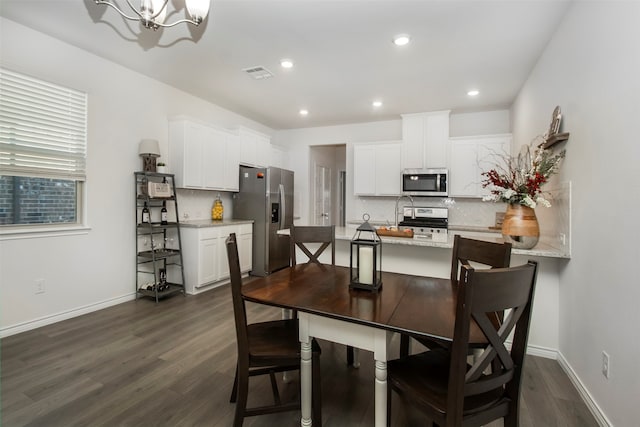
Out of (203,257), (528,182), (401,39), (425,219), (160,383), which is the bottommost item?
(160,383)

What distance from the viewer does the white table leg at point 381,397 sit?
123cm

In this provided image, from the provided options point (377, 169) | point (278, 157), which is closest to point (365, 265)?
point (377, 169)

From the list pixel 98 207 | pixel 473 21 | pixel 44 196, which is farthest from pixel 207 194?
pixel 473 21

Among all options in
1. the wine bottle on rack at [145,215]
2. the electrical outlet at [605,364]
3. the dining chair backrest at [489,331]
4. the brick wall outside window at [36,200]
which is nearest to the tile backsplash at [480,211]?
the electrical outlet at [605,364]

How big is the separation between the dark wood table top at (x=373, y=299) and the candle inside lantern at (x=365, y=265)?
0.07 metres

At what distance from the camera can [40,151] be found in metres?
2.78

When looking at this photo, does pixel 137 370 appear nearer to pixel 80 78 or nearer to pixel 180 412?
pixel 180 412

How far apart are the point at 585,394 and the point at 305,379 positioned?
1.79 metres

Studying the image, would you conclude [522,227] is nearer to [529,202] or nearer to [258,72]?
[529,202]

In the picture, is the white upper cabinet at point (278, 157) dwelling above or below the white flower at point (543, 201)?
above

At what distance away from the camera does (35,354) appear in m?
2.30

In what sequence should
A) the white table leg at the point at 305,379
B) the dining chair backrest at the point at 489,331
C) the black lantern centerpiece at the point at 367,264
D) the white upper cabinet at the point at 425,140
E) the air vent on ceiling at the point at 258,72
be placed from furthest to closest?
1. the white upper cabinet at the point at 425,140
2. the air vent on ceiling at the point at 258,72
3. the black lantern centerpiece at the point at 367,264
4. the white table leg at the point at 305,379
5. the dining chair backrest at the point at 489,331

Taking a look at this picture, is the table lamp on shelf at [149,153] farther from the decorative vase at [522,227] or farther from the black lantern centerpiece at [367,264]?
the decorative vase at [522,227]

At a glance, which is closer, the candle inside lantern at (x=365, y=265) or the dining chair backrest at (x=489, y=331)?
the dining chair backrest at (x=489, y=331)
